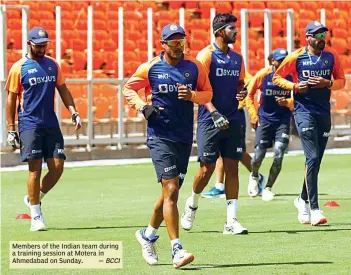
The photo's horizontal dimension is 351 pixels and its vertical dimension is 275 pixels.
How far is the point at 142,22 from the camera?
28766mm

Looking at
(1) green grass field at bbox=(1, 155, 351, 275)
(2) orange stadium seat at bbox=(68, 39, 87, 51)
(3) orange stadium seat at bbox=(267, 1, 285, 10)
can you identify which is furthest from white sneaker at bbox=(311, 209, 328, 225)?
(3) orange stadium seat at bbox=(267, 1, 285, 10)

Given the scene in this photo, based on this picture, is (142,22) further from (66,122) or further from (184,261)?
(184,261)

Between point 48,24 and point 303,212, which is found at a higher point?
point 48,24

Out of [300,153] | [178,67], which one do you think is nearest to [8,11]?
[300,153]

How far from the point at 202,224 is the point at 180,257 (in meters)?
3.60

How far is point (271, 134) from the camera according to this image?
17406 mm

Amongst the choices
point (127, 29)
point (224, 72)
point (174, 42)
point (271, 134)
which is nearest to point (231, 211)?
point (224, 72)

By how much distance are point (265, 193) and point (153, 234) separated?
19.3 ft

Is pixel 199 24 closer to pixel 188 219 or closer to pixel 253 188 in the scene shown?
pixel 253 188

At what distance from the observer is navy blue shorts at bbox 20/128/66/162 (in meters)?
13.7

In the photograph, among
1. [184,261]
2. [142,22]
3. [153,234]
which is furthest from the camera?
[142,22]

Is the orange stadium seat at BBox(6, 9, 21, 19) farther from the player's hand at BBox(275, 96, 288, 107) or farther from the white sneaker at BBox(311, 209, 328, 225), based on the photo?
the white sneaker at BBox(311, 209, 328, 225)

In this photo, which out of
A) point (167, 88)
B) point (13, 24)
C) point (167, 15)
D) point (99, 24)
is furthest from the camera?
point (167, 15)

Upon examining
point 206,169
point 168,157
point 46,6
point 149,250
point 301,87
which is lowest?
point 149,250
